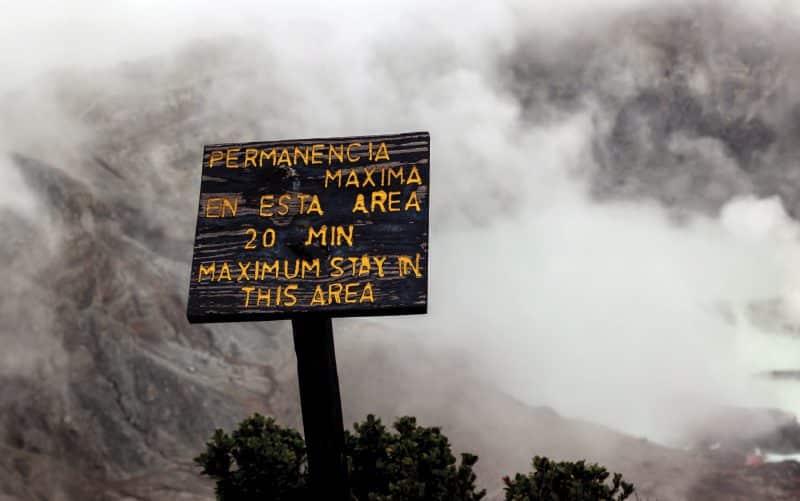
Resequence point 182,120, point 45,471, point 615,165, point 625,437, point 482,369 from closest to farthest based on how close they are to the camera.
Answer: point 45,471 < point 625,437 < point 482,369 < point 182,120 < point 615,165

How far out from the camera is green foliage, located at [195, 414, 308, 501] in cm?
908

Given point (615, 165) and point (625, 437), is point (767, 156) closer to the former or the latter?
point (615, 165)

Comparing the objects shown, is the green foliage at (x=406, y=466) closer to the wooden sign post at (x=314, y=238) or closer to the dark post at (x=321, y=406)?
the dark post at (x=321, y=406)

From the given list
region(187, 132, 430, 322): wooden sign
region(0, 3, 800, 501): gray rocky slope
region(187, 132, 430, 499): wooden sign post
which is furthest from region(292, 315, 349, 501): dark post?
region(0, 3, 800, 501): gray rocky slope

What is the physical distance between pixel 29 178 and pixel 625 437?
1086 inches

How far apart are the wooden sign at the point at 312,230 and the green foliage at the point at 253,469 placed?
11.2 ft

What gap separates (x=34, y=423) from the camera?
34.3 metres

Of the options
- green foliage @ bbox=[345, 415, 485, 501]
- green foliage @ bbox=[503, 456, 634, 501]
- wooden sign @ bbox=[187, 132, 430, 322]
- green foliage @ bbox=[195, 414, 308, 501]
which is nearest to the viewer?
wooden sign @ bbox=[187, 132, 430, 322]

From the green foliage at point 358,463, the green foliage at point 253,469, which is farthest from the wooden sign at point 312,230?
the green foliage at point 253,469

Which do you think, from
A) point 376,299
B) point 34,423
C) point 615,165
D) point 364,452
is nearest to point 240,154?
point 376,299

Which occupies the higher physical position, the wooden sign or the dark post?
the wooden sign

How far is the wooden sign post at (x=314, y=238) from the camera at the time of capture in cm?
584

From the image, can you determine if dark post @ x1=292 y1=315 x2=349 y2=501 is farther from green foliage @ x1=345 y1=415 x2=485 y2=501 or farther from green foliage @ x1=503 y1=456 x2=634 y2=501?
green foliage @ x1=503 y1=456 x2=634 y2=501

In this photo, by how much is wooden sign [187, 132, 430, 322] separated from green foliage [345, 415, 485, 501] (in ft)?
10.3
